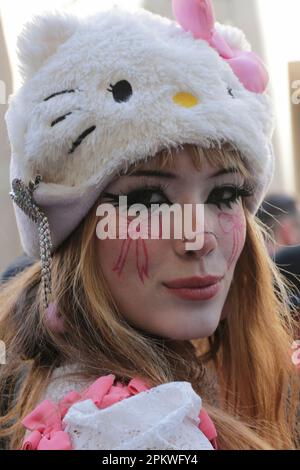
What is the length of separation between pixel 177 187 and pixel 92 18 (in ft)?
1.08

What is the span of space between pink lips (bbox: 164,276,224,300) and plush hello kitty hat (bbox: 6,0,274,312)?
183 mm

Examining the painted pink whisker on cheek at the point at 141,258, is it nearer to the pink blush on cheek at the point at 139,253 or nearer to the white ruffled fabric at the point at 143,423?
the pink blush on cheek at the point at 139,253

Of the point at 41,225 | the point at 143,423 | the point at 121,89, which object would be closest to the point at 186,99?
the point at 121,89

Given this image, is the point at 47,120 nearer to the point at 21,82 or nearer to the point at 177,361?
the point at 21,82

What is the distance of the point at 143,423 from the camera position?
681mm

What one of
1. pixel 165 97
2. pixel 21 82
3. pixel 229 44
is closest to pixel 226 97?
pixel 165 97

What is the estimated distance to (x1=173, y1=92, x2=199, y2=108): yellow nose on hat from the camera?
0.88 metres

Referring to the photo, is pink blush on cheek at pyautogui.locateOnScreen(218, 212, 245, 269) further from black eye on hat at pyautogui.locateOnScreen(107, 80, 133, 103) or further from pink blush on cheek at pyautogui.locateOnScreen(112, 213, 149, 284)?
black eye on hat at pyautogui.locateOnScreen(107, 80, 133, 103)

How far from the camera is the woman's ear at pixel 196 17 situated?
0.95 m

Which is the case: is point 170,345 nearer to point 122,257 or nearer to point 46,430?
point 122,257

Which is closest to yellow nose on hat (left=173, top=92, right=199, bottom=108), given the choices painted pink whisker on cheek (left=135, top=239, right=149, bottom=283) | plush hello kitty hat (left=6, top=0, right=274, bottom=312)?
plush hello kitty hat (left=6, top=0, right=274, bottom=312)

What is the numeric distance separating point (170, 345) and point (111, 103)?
40 centimetres

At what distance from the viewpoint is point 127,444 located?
0.67 meters

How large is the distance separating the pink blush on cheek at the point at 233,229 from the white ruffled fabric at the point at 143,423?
31 cm
